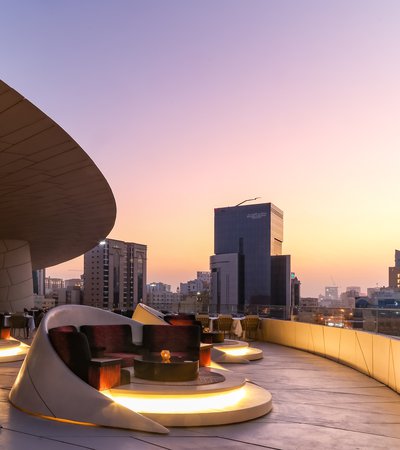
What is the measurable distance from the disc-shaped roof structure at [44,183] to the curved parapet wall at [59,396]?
4.50 meters

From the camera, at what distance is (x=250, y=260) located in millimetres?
162250

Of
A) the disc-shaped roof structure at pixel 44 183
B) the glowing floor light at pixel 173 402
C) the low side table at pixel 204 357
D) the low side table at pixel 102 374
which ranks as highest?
the disc-shaped roof structure at pixel 44 183

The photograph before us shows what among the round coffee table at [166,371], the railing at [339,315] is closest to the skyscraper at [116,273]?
the railing at [339,315]

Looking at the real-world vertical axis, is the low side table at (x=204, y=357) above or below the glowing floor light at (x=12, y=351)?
above

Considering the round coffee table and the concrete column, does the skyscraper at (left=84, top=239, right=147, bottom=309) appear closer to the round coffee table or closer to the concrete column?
the concrete column

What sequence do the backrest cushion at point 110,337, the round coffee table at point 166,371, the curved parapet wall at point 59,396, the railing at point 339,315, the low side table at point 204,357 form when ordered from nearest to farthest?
1. the curved parapet wall at point 59,396
2. the round coffee table at point 166,371
3. the backrest cushion at point 110,337
4. the low side table at point 204,357
5. the railing at point 339,315

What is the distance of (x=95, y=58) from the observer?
21156mm

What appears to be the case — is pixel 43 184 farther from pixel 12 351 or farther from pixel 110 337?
pixel 110 337

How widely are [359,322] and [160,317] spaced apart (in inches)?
226

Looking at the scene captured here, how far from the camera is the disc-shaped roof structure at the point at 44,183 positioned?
1075 cm

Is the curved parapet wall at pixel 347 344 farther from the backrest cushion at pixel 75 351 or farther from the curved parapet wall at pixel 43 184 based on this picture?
the curved parapet wall at pixel 43 184

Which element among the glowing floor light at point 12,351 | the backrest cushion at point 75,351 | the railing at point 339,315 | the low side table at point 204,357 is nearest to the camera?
the backrest cushion at point 75,351

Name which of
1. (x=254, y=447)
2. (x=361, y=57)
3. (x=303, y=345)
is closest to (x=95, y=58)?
(x=361, y=57)

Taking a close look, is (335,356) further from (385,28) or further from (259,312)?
(385,28)
